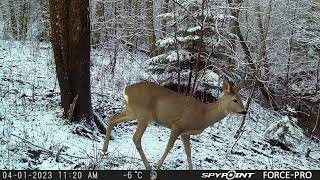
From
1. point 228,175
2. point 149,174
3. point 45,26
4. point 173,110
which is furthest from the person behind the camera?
point 45,26

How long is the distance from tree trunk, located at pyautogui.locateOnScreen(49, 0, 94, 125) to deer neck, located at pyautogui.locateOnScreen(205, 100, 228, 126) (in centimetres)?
196

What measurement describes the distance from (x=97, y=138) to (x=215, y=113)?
185 cm

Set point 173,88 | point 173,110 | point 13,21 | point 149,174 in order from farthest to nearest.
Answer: point 13,21 → point 173,88 → point 173,110 → point 149,174

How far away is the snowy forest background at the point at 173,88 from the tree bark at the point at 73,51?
2 centimetres

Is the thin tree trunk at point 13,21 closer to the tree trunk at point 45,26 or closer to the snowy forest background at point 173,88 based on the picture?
the tree trunk at point 45,26

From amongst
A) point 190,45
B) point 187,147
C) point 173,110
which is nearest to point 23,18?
point 190,45

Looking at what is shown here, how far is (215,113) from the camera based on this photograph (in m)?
7.01

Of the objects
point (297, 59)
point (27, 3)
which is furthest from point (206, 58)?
point (27, 3)

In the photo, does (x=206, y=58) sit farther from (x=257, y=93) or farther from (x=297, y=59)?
(x=297, y=59)

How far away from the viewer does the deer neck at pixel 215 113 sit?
22.9 ft

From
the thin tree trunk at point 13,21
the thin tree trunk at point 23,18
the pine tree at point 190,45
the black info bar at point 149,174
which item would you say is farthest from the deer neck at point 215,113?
the thin tree trunk at point 23,18

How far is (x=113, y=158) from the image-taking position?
6785mm

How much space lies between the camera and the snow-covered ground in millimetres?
6598
